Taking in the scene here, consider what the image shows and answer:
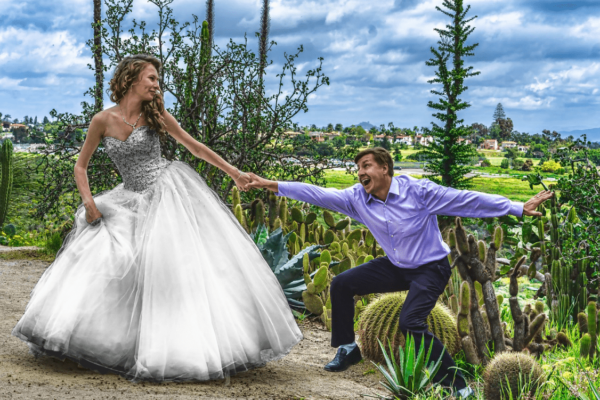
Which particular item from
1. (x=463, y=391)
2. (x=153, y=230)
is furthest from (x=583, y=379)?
(x=153, y=230)

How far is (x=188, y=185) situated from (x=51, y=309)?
125cm

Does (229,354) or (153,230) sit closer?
(229,354)

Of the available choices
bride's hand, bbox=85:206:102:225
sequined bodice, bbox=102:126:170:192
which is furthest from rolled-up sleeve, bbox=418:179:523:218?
bride's hand, bbox=85:206:102:225

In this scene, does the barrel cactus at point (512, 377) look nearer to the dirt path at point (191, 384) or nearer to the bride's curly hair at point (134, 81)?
the dirt path at point (191, 384)

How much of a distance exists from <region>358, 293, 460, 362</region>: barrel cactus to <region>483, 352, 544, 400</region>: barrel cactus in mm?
865

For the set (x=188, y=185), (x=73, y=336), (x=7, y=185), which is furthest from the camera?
(x=7, y=185)

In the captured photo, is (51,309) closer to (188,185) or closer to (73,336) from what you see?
(73,336)

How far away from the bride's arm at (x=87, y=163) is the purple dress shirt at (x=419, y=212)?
195cm

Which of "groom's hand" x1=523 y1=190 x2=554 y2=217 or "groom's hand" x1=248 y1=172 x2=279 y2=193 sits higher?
"groom's hand" x1=248 y1=172 x2=279 y2=193

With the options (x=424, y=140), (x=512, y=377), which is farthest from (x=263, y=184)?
(x=424, y=140)

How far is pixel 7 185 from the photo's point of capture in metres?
13.9

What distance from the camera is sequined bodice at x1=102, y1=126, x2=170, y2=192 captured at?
4.07 meters

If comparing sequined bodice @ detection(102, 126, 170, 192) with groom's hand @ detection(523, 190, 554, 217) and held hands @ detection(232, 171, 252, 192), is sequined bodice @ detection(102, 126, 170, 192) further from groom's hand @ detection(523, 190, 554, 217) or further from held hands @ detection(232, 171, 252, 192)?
groom's hand @ detection(523, 190, 554, 217)

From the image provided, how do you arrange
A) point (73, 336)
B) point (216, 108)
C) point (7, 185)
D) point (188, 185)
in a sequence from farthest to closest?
point (7, 185) → point (216, 108) → point (188, 185) → point (73, 336)
